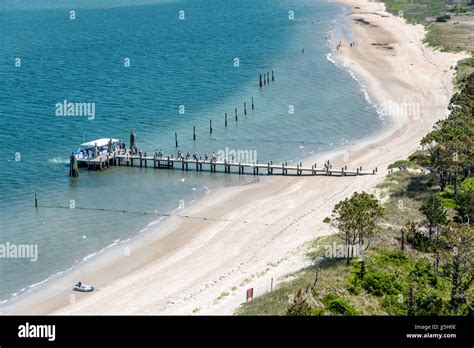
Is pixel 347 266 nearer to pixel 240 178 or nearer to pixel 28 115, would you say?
pixel 240 178

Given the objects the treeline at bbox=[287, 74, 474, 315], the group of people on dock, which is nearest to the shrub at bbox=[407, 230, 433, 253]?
the treeline at bbox=[287, 74, 474, 315]

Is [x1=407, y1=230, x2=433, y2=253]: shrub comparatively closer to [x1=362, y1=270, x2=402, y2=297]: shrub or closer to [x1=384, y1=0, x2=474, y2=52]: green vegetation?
[x1=362, y1=270, x2=402, y2=297]: shrub

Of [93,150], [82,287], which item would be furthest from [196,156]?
[82,287]

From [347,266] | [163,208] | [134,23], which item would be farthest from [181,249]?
[134,23]

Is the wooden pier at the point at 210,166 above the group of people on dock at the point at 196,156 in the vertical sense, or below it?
below

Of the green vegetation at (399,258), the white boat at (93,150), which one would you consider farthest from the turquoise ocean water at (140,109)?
the green vegetation at (399,258)

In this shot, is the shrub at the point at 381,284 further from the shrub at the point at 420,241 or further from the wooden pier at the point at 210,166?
the wooden pier at the point at 210,166
